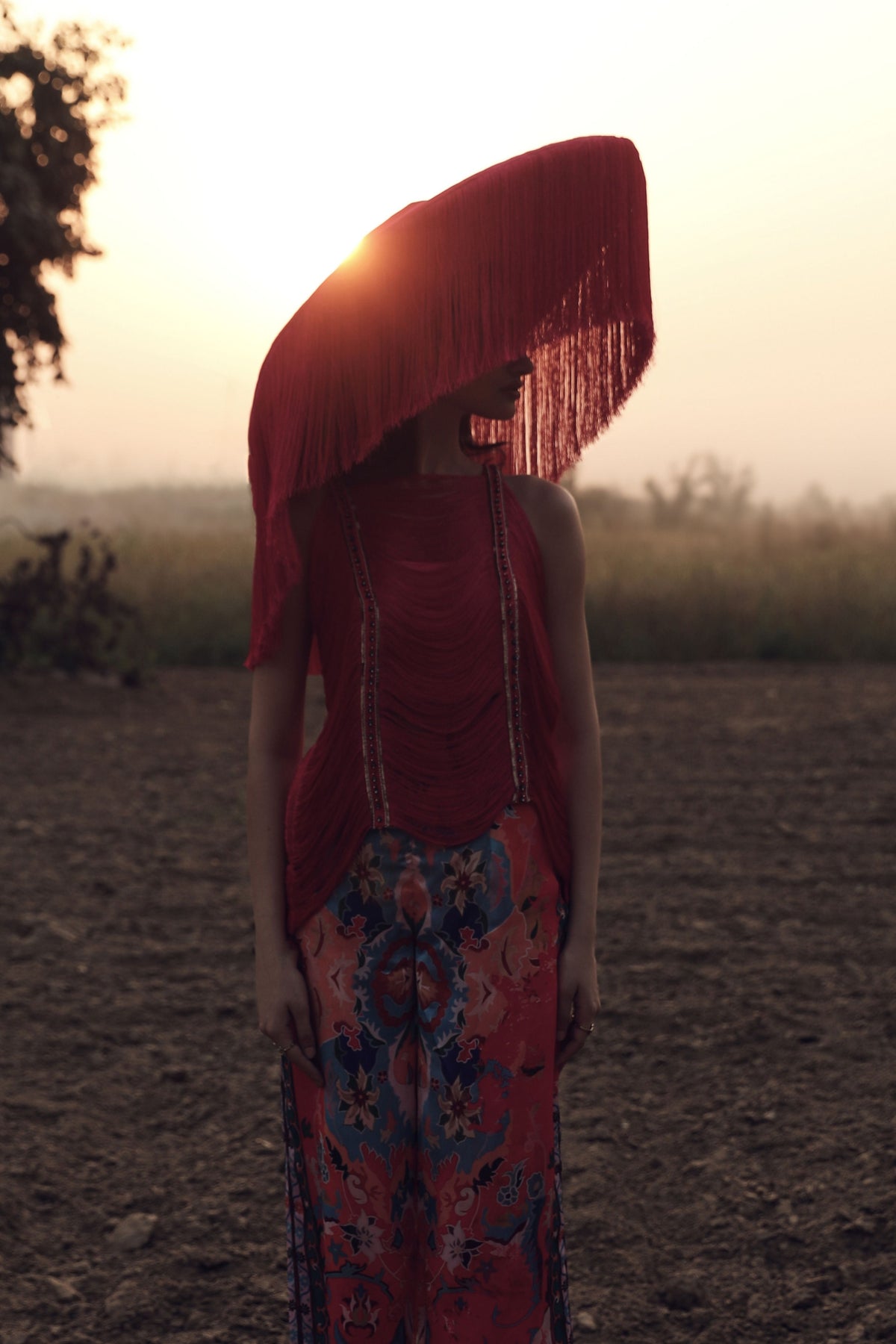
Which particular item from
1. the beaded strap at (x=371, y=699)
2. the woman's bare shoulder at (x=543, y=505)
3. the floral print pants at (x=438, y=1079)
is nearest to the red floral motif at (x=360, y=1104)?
the floral print pants at (x=438, y=1079)

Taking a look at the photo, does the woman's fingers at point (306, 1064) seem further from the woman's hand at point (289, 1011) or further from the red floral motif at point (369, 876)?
the red floral motif at point (369, 876)

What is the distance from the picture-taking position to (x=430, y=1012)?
1767mm

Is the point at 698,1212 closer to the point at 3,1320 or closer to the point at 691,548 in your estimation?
the point at 3,1320

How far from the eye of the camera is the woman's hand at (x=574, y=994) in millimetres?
1860

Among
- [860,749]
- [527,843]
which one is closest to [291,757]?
[527,843]

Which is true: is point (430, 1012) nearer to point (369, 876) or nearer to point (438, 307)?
point (369, 876)

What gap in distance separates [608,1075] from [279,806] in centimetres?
264

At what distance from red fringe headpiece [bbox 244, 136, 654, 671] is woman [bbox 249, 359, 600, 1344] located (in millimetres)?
78

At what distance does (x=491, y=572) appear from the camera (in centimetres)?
181

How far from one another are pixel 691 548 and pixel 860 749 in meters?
9.60

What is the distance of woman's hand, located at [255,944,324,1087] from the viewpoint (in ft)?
5.96

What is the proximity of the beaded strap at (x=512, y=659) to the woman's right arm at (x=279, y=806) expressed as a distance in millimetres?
270

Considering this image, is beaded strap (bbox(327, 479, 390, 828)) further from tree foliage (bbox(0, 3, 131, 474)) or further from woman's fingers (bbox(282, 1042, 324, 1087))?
tree foliage (bbox(0, 3, 131, 474))

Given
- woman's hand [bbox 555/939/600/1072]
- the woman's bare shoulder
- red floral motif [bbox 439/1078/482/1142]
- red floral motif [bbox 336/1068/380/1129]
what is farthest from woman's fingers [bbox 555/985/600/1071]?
the woman's bare shoulder
